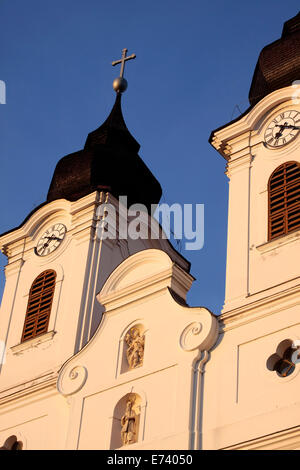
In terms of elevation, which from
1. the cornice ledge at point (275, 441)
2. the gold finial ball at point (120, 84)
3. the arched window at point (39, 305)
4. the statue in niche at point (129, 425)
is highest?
the gold finial ball at point (120, 84)

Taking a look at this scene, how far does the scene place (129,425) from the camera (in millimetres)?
17125

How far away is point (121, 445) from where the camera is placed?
17.1 meters

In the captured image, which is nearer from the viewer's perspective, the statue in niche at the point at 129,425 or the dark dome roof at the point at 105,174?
the statue in niche at the point at 129,425

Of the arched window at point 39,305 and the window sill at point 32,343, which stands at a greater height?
the arched window at point 39,305

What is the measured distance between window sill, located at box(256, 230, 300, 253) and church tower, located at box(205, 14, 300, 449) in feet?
0.06

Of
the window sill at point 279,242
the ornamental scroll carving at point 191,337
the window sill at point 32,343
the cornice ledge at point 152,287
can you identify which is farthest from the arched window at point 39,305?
the window sill at point 279,242

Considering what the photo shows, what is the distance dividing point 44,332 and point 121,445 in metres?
4.24

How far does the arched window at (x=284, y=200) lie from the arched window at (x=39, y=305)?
5.26 metres

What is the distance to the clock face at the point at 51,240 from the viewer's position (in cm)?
2217

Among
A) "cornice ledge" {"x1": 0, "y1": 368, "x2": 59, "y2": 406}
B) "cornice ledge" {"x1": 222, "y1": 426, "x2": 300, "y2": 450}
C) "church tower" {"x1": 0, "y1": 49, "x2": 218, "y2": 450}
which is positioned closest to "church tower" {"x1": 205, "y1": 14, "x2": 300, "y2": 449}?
"cornice ledge" {"x1": 222, "y1": 426, "x2": 300, "y2": 450}

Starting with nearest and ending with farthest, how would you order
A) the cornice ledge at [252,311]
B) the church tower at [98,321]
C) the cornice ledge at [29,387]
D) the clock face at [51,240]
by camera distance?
the cornice ledge at [252,311], the church tower at [98,321], the cornice ledge at [29,387], the clock face at [51,240]

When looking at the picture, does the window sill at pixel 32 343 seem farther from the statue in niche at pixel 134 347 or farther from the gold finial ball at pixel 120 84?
the gold finial ball at pixel 120 84

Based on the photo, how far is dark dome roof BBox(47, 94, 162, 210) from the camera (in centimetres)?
2294

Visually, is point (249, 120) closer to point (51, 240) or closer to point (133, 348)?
point (133, 348)
